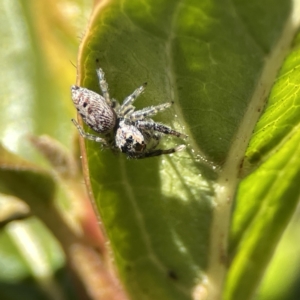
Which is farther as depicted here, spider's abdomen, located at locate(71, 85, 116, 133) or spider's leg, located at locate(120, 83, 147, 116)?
spider's abdomen, located at locate(71, 85, 116, 133)

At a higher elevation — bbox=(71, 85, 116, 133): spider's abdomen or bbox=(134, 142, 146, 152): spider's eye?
bbox=(71, 85, 116, 133): spider's abdomen

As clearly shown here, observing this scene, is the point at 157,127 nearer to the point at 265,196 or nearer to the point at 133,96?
the point at 133,96

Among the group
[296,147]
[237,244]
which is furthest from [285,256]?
[296,147]

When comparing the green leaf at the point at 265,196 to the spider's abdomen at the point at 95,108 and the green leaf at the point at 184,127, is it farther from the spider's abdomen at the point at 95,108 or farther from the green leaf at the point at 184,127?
the spider's abdomen at the point at 95,108

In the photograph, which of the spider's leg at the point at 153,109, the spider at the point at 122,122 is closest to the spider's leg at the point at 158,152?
the spider at the point at 122,122

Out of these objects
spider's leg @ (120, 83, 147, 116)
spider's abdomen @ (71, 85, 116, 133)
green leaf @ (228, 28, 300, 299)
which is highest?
spider's abdomen @ (71, 85, 116, 133)

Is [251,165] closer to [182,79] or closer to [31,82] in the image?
[182,79]

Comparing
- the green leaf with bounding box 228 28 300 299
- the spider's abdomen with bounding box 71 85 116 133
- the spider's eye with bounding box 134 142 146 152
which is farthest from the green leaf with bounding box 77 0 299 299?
the spider's abdomen with bounding box 71 85 116 133

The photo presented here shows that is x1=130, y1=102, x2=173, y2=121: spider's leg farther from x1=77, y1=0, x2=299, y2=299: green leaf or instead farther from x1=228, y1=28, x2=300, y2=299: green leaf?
x1=228, y1=28, x2=300, y2=299: green leaf

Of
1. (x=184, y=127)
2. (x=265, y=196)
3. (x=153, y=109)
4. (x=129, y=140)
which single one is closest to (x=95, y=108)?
(x=129, y=140)
